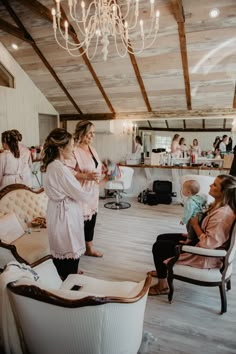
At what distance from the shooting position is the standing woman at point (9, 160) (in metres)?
3.60

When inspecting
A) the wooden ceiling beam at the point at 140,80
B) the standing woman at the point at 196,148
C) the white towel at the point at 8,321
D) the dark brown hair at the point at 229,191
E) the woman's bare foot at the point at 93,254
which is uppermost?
the wooden ceiling beam at the point at 140,80

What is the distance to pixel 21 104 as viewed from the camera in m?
6.02

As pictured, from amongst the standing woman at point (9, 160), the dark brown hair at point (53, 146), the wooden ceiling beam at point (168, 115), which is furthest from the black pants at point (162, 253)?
the wooden ceiling beam at point (168, 115)

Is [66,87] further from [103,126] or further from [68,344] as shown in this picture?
[68,344]

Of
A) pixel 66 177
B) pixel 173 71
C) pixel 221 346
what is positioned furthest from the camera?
pixel 173 71

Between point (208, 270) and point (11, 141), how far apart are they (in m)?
2.83

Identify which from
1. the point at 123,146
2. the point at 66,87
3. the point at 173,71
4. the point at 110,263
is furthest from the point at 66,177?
the point at 123,146

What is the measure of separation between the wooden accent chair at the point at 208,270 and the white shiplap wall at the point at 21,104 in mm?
4610

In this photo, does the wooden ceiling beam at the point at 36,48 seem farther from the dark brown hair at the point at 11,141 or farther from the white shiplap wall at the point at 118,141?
the dark brown hair at the point at 11,141

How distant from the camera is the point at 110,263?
3.35m

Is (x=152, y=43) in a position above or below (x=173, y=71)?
above

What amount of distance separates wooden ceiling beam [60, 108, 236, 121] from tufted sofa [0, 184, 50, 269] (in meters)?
3.50

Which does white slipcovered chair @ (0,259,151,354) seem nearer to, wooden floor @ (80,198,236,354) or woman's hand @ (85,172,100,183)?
wooden floor @ (80,198,236,354)

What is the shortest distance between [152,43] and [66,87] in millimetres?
2353
